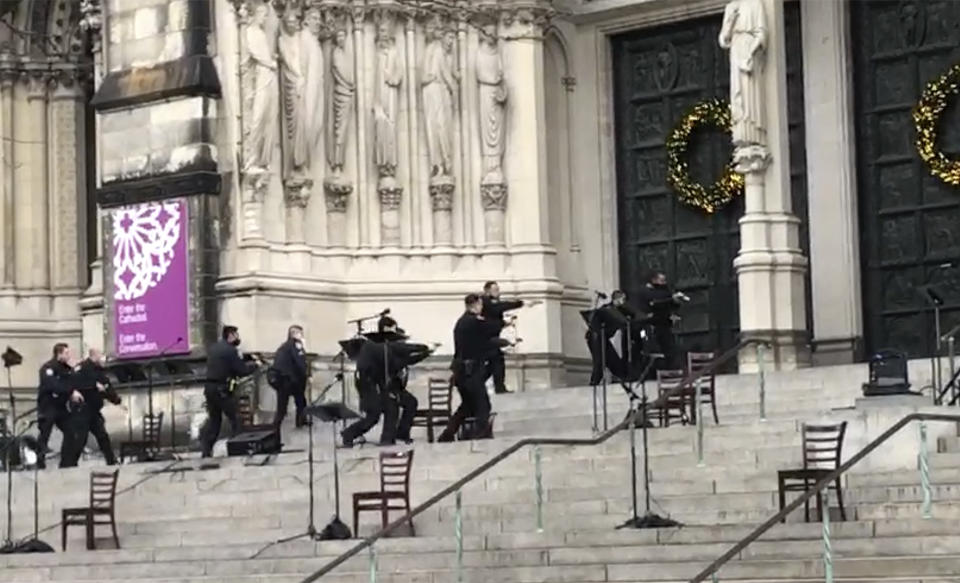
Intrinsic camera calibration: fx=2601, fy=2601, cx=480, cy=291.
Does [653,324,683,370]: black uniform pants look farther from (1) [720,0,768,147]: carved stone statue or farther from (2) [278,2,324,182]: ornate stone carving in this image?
(2) [278,2,324,182]: ornate stone carving

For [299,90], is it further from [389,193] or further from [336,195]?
[389,193]

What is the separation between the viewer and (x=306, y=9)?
34.6m

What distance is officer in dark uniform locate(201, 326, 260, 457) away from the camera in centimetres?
3089

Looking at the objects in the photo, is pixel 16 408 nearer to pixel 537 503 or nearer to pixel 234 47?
pixel 234 47

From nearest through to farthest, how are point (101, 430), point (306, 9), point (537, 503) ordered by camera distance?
1. point (537, 503)
2. point (101, 430)
3. point (306, 9)

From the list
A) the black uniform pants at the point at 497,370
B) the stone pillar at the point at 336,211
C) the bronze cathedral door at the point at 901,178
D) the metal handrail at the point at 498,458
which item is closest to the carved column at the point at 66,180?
the stone pillar at the point at 336,211

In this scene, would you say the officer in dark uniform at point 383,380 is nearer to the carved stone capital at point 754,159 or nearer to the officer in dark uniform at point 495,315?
the officer in dark uniform at point 495,315

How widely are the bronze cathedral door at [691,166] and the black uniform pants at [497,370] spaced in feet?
13.1

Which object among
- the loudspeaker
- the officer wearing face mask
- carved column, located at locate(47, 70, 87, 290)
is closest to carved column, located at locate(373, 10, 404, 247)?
the officer wearing face mask

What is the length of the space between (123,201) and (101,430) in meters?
4.01

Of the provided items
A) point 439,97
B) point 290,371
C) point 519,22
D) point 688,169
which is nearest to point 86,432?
point 290,371

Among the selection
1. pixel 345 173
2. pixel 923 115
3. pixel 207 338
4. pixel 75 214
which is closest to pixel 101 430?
pixel 207 338

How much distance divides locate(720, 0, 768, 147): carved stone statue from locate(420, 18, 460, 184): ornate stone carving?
4502mm

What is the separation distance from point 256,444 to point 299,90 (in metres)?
5.90
